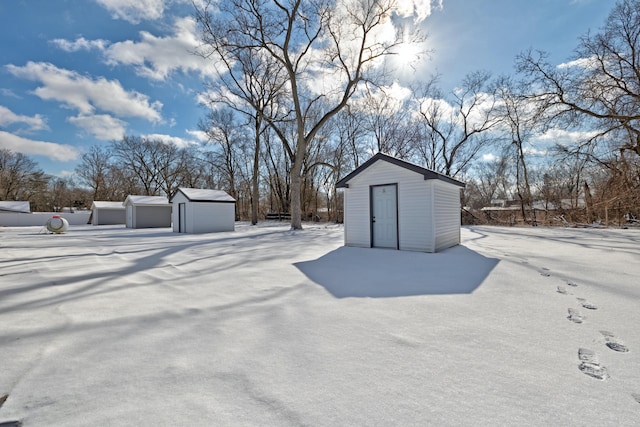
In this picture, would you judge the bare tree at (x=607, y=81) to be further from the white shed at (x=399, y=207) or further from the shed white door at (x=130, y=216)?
the shed white door at (x=130, y=216)

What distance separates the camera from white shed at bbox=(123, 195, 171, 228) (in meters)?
20.3

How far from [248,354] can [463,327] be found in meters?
1.96

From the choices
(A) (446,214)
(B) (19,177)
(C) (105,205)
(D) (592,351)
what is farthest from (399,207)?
(B) (19,177)

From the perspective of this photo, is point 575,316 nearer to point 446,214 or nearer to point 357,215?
point 446,214

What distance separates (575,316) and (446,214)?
543 centimetres

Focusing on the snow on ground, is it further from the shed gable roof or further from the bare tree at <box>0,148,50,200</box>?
the bare tree at <box>0,148,50,200</box>

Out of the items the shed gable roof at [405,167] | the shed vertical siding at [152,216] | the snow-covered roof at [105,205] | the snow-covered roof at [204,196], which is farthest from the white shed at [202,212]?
the snow-covered roof at [105,205]

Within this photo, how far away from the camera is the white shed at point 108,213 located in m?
25.4

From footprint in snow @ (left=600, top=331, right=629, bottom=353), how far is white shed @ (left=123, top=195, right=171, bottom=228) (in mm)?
23420

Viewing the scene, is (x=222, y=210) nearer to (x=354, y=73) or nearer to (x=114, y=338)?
(x=354, y=73)

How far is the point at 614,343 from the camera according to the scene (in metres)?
2.33

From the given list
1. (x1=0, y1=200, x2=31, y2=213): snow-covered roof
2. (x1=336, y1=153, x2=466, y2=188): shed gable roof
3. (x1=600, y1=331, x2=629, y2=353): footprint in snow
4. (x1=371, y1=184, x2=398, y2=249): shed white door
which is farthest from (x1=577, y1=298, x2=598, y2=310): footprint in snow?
(x1=0, y1=200, x2=31, y2=213): snow-covered roof

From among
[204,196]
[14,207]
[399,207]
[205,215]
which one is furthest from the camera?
[14,207]

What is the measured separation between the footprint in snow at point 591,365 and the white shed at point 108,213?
1195 inches
